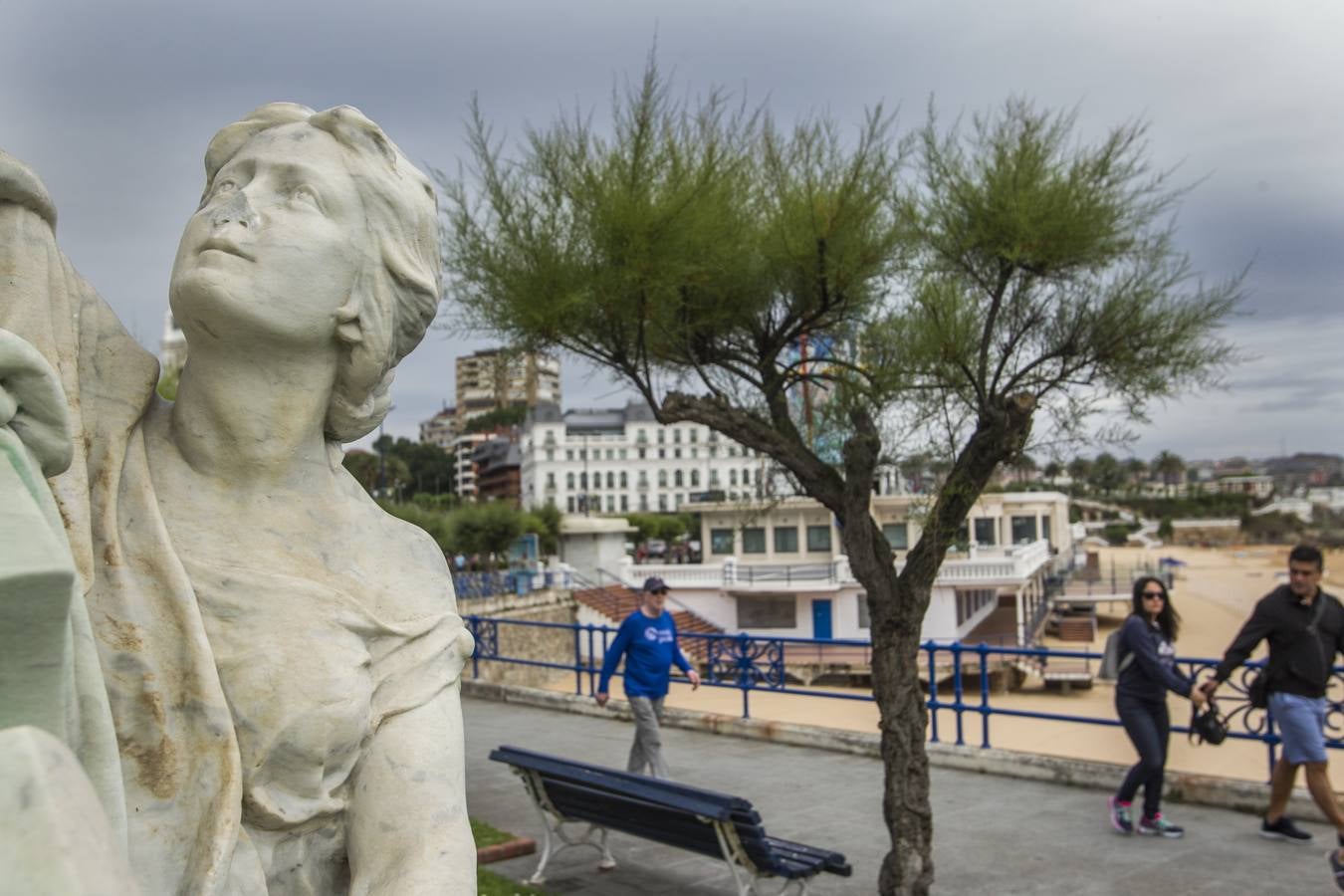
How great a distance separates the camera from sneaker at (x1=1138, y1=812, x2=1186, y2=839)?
6.82 metres

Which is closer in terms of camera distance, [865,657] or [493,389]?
[493,389]

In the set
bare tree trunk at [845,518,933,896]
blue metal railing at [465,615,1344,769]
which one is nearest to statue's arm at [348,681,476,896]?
bare tree trunk at [845,518,933,896]

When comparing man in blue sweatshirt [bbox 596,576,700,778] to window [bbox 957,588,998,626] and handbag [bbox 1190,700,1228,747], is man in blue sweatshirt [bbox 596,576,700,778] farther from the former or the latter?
window [bbox 957,588,998,626]

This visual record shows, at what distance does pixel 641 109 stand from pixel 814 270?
58.6 inches

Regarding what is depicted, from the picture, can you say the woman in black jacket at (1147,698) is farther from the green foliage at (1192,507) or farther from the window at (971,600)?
the green foliage at (1192,507)

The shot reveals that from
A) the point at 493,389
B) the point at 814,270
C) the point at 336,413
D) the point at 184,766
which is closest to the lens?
the point at 184,766

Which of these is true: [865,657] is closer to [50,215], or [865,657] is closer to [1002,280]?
[1002,280]

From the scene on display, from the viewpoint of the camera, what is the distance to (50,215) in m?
1.54

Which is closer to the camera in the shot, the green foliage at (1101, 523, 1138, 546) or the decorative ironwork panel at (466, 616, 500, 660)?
the decorative ironwork panel at (466, 616, 500, 660)

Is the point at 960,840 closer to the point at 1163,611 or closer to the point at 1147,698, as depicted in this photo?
the point at 1147,698

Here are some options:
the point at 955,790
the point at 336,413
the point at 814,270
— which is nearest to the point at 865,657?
the point at 955,790

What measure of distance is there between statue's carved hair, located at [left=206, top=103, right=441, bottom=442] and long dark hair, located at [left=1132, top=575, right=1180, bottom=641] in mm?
6230

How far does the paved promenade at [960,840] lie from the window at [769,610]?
23805 millimetres

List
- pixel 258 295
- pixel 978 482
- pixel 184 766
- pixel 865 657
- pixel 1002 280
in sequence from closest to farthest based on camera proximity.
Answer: pixel 184 766 → pixel 258 295 → pixel 978 482 → pixel 1002 280 → pixel 865 657
